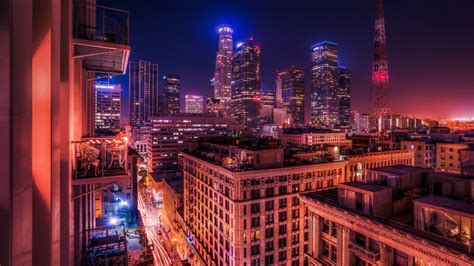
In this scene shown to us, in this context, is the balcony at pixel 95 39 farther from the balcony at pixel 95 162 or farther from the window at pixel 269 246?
the window at pixel 269 246

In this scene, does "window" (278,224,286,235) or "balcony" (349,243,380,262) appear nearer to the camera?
"balcony" (349,243,380,262)

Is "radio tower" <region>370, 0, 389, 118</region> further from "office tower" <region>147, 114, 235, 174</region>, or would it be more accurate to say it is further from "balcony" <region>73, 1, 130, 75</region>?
"balcony" <region>73, 1, 130, 75</region>

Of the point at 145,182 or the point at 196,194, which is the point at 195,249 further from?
the point at 145,182

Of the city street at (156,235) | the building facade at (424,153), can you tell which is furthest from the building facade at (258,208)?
the building facade at (424,153)

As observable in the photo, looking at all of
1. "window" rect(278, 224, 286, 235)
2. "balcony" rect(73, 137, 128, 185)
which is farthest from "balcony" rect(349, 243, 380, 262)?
"balcony" rect(73, 137, 128, 185)

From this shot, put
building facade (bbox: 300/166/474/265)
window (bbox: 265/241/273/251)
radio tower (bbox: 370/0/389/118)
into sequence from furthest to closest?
radio tower (bbox: 370/0/389/118)
window (bbox: 265/241/273/251)
building facade (bbox: 300/166/474/265)

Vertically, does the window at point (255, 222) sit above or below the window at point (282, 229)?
above
